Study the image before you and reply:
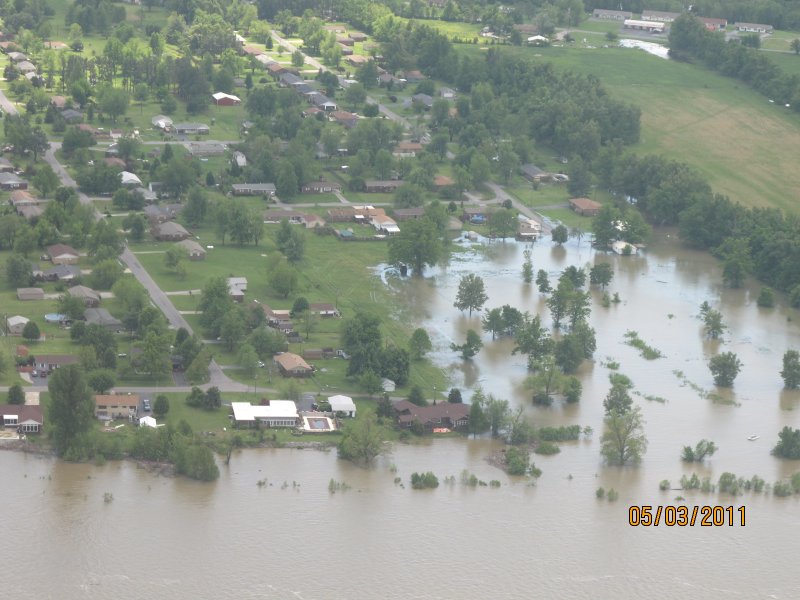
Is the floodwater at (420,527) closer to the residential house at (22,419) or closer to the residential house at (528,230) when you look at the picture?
the residential house at (22,419)

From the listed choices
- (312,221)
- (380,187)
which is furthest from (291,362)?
(380,187)

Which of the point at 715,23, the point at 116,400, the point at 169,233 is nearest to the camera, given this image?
the point at 116,400

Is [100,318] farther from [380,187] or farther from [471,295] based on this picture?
[380,187]

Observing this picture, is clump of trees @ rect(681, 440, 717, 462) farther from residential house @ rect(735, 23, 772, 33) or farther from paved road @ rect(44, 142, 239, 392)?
residential house @ rect(735, 23, 772, 33)

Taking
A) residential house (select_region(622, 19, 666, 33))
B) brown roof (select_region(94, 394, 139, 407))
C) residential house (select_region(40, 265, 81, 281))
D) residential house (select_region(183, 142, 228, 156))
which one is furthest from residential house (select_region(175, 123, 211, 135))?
residential house (select_region(622, 19, 666, 33))

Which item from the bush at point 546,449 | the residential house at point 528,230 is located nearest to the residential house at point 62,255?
the residential house at point 528,230

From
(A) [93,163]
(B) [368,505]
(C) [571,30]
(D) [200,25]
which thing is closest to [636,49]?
(C) [571,30]

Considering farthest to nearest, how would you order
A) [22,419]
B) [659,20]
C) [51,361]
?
[659,20], [51,361], [22,419]
